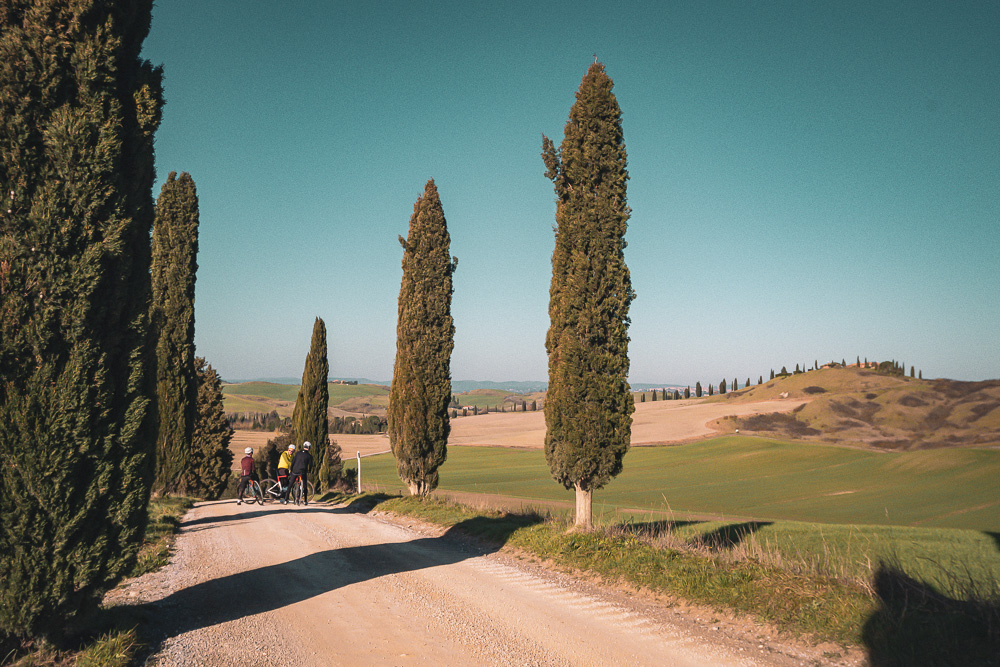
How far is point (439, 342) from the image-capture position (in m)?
17.3

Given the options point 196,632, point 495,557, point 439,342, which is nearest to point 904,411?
point 439,342

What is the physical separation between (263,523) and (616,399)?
27.0ft

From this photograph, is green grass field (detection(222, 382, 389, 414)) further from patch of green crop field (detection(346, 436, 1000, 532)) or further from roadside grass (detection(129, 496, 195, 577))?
roadside grass (detection(129, 496, 195, 577))

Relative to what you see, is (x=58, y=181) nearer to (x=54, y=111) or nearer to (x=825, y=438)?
(x=54, y=111)

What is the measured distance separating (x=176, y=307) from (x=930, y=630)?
19.9 m

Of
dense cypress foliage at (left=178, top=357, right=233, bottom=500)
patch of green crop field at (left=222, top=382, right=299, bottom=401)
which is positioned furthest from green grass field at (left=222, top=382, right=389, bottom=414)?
dense cypress foliage at (left=178, top=357, right=233, bottom=500)

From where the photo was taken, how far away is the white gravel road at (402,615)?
512cm

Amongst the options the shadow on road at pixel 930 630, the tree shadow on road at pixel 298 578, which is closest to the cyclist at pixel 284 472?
the tree shadow on road at pixel 298 578

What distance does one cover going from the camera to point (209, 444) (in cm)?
2423

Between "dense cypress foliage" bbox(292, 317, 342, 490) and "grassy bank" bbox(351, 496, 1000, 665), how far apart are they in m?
19.8

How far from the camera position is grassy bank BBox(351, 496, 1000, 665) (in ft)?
15.8

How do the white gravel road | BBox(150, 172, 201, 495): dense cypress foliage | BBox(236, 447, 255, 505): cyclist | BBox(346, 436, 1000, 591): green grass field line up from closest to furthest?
the white gravel road
BBox(346, 436, 1000, 591): green grass field
BBox(236, 447, 255, 505): cyclist
BBox(150, 172, 201, 495): dense cypress foliage

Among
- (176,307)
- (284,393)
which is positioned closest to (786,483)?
(176,307)

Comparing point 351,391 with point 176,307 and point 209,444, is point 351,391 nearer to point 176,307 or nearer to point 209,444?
point 209,444
